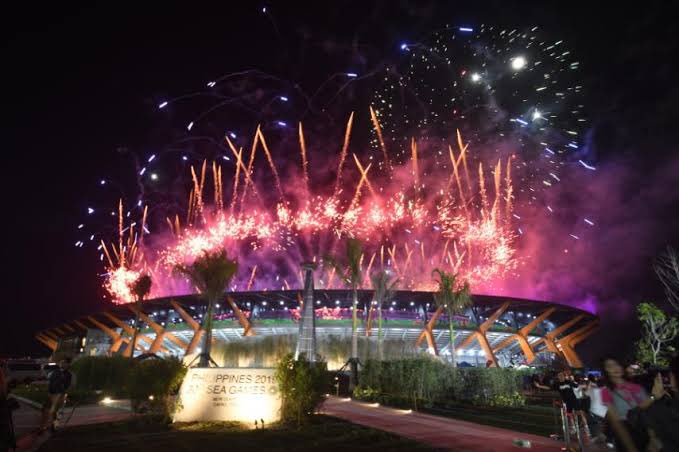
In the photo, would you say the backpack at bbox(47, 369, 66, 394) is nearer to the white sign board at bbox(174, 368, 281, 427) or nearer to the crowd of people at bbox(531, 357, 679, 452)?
the white sign board at bbox(174, 368, 281, 427)

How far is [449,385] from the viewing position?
19.5 metres

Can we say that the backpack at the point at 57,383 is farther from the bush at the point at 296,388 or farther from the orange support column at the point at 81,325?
the orange support column at the point at 81,325

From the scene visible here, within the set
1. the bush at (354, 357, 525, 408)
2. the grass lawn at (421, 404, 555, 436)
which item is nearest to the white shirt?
the grass lawn at (421, 404, 555, 436)

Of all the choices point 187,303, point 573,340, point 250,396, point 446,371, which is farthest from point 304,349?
point 573,340

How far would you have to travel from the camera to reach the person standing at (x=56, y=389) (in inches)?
453

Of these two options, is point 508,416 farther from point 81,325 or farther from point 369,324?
point 81,325

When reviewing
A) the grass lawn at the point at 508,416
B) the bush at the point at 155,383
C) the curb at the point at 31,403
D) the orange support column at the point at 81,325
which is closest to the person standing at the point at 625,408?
the grass lawn at the point at 508,416

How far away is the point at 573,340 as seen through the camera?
186 feet

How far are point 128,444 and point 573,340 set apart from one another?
60440mm

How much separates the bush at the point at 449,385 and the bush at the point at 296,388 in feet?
23.3

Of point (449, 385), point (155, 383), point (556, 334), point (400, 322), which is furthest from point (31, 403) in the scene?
point (556, 334)

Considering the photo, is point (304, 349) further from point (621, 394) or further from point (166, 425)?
point (621, 394)

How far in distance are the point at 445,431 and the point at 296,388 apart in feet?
14.4

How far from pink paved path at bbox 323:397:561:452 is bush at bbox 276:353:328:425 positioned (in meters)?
2.01
